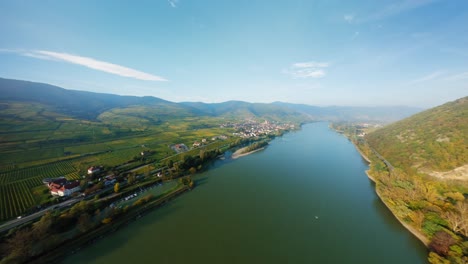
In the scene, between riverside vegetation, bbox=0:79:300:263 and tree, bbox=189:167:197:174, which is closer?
riverside vegetation, bbox=0:79:300:263

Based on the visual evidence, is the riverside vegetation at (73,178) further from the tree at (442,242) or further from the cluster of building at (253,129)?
the tree at (442,242)

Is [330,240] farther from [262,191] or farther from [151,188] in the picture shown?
[151,188]

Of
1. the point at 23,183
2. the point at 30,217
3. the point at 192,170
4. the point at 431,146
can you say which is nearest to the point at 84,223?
the point at 30,217

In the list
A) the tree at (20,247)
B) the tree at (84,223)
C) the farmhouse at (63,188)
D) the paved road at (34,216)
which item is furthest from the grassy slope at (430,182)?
the farmhouse at (63,188)

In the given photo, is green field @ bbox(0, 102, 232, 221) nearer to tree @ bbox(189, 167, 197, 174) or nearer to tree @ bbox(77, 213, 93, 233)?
tree @ bbox(77, 213, 93, 233)

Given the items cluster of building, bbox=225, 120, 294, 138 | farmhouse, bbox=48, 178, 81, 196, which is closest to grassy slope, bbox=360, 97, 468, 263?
farmhouse, bbox=48, 178, 81, 196

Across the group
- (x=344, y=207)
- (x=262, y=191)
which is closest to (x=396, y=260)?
(x=344, y=207)

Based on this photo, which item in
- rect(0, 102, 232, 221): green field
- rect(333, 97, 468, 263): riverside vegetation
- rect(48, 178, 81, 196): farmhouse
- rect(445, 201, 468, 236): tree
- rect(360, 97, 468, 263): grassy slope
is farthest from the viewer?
rect(0, 102, 232, 221): green field
